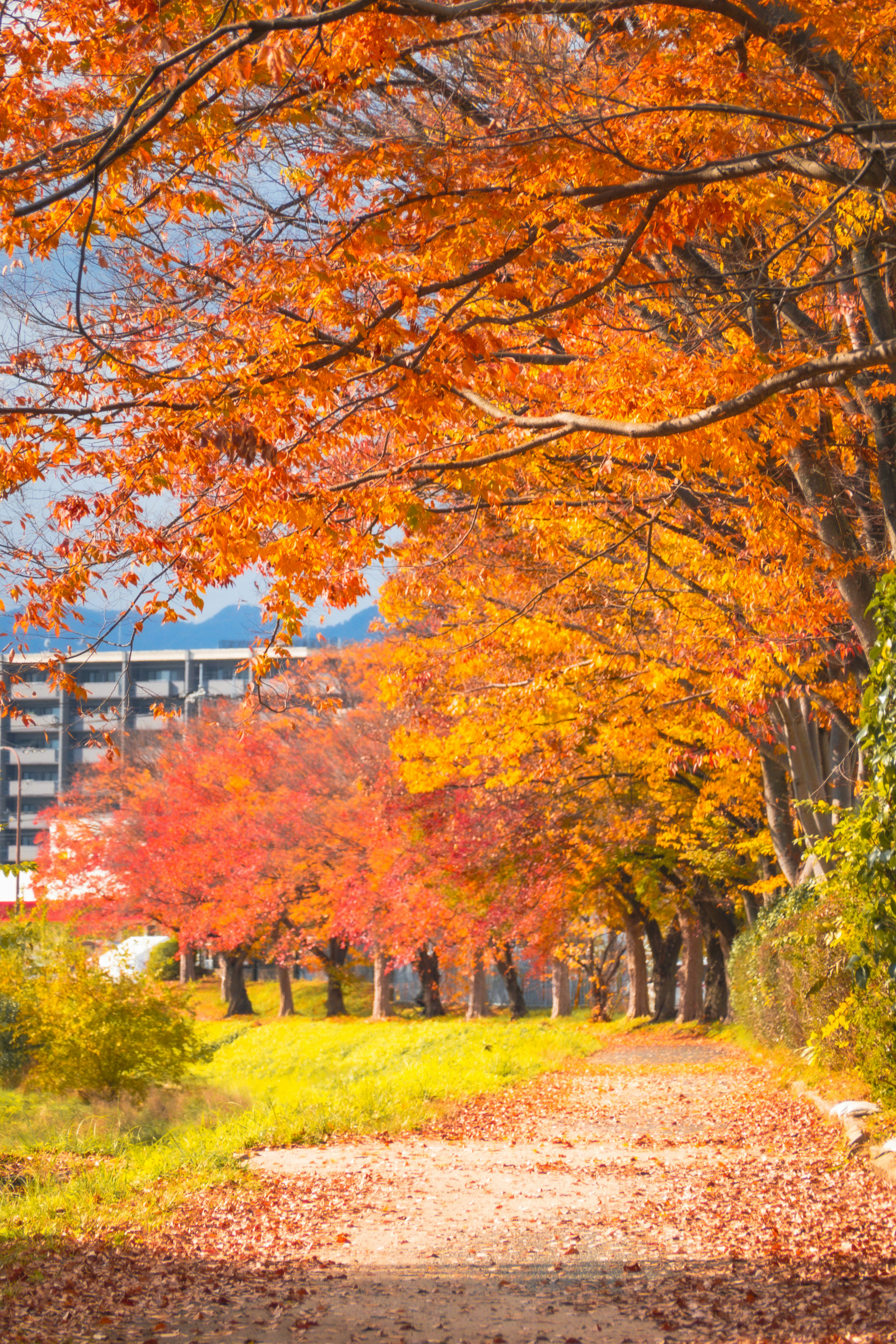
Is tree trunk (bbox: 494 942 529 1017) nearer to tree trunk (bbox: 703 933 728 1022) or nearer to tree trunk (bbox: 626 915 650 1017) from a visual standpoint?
tree trunk (bbox: 626 915 650 1017)

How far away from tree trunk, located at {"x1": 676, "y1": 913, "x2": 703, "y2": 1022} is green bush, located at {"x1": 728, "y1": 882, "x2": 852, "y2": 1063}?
716 centimetres

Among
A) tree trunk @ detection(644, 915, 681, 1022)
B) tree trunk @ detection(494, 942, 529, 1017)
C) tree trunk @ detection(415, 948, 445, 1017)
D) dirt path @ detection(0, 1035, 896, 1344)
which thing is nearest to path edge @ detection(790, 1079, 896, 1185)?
dirt path @ detection(0, 1035, 896, 1344)

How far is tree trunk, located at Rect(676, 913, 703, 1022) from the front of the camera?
26.8m

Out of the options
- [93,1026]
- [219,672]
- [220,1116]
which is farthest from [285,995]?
[219,672]

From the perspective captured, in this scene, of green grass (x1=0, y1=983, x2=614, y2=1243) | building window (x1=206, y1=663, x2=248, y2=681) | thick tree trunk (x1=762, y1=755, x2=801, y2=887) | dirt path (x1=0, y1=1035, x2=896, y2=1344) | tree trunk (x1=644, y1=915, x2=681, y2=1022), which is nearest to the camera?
dirt path (x1=0, y1=1035, x2=896, y2=1344)

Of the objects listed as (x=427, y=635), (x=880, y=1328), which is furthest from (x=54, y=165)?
(x=427, y=635)

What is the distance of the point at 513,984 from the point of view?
36.8 m

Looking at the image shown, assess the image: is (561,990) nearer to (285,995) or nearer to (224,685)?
(285,995)

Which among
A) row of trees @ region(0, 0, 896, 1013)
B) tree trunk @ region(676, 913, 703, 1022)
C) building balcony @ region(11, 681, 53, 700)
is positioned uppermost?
row of trees @ region(0, 0, 896, 1013)

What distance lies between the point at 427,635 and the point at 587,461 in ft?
32.8

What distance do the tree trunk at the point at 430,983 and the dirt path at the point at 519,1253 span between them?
27.6m

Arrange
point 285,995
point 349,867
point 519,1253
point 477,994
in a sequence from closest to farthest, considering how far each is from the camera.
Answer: point 519,1253
point 349,867
point 477,994
point 285,995

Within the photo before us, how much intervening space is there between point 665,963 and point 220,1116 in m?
22.7

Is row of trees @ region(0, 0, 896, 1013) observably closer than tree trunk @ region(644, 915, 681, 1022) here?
Yes
